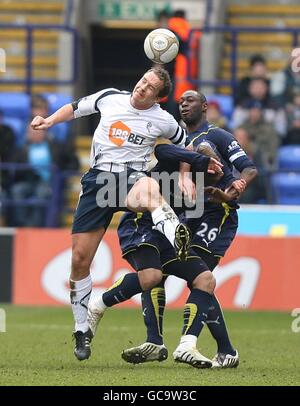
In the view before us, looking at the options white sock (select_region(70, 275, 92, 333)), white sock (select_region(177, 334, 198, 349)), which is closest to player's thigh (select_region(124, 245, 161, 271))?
white sock (select_region(70, 275, 92, 333))

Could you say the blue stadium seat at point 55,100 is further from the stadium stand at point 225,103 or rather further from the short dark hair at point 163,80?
the short dark hair at point 163,80

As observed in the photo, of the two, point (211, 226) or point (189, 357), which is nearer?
point (189, 357)

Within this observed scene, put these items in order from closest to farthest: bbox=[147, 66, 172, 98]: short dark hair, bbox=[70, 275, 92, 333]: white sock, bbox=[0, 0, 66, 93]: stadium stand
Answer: bbox=[147, 66, 172, 98]: short dark hair, bbox=[70, 275, 92, 333]: white sock, bbox=[0, 0, 66, 93]: stadium stand

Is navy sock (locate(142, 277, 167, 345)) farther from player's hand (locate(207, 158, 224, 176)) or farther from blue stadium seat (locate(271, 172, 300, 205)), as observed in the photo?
blue stadium seat (locate(271, 172, 300, 205))

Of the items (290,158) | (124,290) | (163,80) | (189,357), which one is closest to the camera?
(189,357)

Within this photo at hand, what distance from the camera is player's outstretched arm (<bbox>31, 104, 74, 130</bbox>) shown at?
31.4 feet

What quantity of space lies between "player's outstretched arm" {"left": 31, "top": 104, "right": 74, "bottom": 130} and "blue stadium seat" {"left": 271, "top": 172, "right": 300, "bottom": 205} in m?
7.58

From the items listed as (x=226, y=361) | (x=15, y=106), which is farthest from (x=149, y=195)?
(x=15, y=106)

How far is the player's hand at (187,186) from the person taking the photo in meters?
9.61

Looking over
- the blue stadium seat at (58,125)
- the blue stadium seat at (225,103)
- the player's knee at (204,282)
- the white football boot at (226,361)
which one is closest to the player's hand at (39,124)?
the player's knee at (204,282)

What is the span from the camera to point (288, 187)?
17234 millimetres

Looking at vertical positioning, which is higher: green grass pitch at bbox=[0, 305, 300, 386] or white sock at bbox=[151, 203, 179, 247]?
white sock at bbox=[151, 203, 179, 247]

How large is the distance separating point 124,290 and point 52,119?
4.66ft

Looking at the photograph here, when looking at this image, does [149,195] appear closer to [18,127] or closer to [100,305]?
[100,305]
